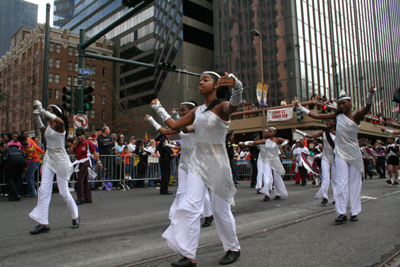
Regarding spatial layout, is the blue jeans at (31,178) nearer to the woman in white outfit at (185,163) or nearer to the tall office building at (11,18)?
the woman in white outfit at (185,163)

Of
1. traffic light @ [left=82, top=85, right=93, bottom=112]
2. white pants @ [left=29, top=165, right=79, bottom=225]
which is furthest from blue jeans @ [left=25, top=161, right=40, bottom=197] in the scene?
white pants @ [left=29, top=165, right=79, bottom=225]

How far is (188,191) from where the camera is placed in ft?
10.9

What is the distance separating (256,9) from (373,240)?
116ft

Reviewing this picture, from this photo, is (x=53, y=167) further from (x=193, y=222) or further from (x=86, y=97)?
(x=86, y=97)

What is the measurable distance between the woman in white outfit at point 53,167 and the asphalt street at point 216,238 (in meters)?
0.32

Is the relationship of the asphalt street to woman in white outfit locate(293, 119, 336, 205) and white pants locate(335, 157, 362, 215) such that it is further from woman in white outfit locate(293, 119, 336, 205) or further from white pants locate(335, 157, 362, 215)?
woman in white outfit locate(293, 119, 336, 205)

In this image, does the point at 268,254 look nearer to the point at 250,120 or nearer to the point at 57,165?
the point at 57,165

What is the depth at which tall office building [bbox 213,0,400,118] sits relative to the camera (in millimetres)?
33625

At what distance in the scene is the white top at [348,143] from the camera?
5652mm

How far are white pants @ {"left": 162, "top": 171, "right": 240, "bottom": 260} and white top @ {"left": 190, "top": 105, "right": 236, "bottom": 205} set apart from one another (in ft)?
0.25

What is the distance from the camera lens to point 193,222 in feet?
10.3

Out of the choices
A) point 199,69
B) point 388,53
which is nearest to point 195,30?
point 199,69

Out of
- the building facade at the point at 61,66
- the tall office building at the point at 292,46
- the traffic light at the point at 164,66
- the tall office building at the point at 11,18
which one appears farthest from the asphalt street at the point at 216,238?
the tall office building at the point at 11,18

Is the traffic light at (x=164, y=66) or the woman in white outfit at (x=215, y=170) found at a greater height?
the traffic light at (x=164, y=66)
